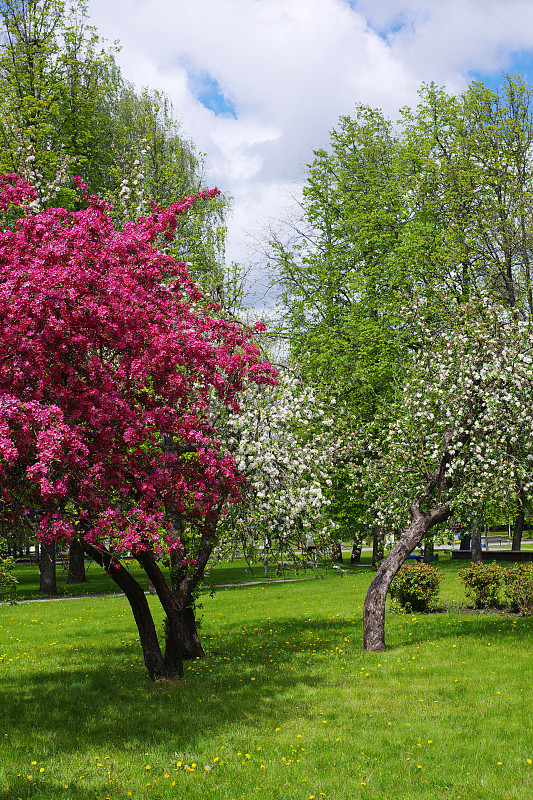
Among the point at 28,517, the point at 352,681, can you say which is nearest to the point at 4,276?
the point at 28,517

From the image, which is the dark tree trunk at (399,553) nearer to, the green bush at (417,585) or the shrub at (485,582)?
the green bush at (417,585)

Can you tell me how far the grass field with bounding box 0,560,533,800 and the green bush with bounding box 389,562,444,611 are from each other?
193cm

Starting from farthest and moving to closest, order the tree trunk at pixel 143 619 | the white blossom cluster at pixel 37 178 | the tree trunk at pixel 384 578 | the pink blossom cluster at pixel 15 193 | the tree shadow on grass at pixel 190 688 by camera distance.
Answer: the tree trunk at pixel 384 578
the white blossom cluster at pixel 37 178
the tree trunk at pixel 143 619
the pink blossom cluster at pixel 15 193
the tree shadow on grass at pixel 190 688

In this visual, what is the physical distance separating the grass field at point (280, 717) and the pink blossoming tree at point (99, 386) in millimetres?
2487

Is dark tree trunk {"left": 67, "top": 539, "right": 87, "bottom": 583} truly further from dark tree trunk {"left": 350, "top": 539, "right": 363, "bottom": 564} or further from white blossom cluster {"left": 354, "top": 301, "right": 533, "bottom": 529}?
white blossom cluster {"left": 354, "top": 301, "right": 533, "bottom": 529}

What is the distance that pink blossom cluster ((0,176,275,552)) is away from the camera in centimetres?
Result: 834

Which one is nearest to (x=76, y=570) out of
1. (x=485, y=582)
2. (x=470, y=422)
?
(x=485, y=582)

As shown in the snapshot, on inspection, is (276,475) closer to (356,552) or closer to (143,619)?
(143,619)

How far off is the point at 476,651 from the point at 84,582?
23.5 metres

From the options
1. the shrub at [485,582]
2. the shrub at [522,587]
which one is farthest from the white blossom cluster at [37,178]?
the shrub at [485,582]

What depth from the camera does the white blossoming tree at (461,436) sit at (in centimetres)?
1449

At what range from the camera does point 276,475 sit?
12.7 meters

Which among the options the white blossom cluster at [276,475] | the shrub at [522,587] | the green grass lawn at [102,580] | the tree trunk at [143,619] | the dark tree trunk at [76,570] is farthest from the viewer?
the dark tree trunk at [76,570]

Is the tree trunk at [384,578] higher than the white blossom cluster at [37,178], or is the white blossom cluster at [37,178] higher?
the white blossom cluster at [37,178]
